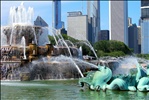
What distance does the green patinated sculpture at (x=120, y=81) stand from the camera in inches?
749

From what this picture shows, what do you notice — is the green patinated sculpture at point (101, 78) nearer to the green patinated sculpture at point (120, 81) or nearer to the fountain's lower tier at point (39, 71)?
the green patinated sculpture at point (120, 81)

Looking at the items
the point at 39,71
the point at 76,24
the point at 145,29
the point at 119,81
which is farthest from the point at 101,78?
the point at 145,29

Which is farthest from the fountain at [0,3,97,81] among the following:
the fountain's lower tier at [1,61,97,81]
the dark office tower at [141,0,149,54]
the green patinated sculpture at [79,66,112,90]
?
the dark office tower at [141,0,149,54]

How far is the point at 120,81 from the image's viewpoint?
62.8 ft

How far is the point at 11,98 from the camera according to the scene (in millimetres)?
16625

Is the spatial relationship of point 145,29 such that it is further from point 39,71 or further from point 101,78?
point 101,78

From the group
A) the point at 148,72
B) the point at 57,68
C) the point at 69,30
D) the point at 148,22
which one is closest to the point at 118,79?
the point at 148,72

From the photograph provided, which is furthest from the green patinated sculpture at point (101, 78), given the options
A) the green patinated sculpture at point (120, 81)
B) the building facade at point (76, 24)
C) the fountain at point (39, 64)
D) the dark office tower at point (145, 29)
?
the dark office tower at point (145, 29)

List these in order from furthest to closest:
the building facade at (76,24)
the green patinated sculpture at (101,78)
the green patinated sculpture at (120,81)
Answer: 1. the building facade at (76,24)
2. the green patinated sculpture at (101,78)
3. the green patinated sculpture at (120,81)

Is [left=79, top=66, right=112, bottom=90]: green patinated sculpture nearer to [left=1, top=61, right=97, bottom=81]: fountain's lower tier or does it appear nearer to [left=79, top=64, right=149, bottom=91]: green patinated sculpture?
[left=79, top=64, right=149, bottom=91]: green patinated sculpture

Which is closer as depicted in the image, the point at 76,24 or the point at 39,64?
the point at 39,64

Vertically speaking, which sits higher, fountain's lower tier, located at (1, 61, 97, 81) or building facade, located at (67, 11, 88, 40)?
building facade, located at (67, 11, 88, 40)

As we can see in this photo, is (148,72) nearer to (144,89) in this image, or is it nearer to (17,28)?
(144,89)

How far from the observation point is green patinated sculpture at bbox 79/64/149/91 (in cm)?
1902
